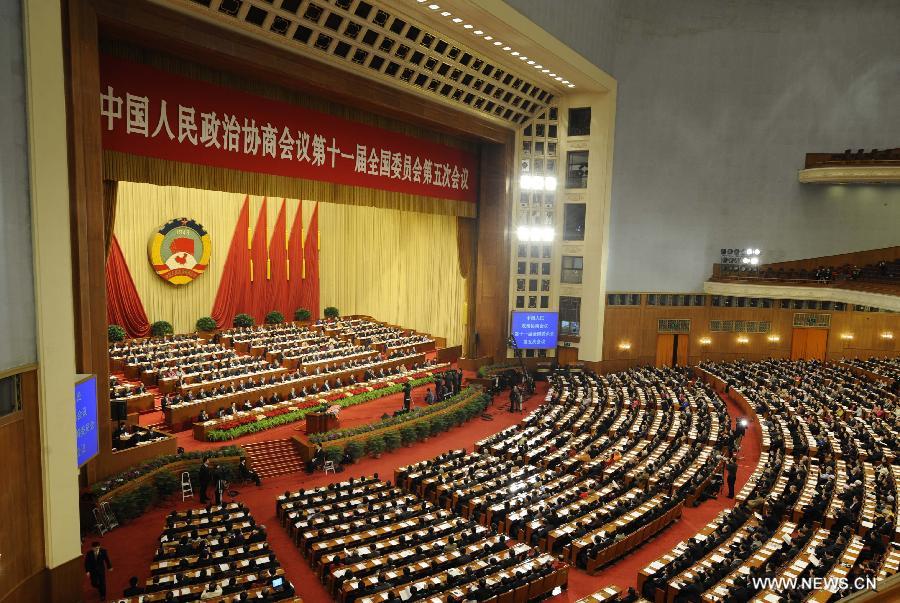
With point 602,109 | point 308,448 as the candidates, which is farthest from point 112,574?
point 602,109

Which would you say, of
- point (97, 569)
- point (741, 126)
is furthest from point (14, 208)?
point (741, 126)

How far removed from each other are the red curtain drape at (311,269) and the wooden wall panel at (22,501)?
1895 cm

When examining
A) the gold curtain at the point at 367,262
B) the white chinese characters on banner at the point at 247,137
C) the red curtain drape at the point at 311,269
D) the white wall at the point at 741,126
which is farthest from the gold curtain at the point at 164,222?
the white wall at the point at 741,126

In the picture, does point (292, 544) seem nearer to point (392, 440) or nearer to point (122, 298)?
point (392, 440)

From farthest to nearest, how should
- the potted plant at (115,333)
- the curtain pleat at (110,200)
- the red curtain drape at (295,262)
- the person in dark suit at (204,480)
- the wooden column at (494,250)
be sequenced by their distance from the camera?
the red curtain drape at (295,262)
the wooden column at (494,250)
the potted plant at (115,333)
the curtain pleat at (110,200)
the person in dark suit at (204,480)

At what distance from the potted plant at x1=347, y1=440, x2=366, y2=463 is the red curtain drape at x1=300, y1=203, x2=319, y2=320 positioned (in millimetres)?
13456

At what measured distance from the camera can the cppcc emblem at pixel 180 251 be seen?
22.1m

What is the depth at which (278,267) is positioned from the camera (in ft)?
85.0

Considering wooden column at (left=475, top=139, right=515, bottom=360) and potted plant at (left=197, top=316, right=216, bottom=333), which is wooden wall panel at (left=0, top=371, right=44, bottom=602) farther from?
wooden column at (left=475, top=139, right=515, bottom=360)

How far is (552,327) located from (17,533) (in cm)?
1904

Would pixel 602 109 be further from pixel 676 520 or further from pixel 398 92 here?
pixel 676 520

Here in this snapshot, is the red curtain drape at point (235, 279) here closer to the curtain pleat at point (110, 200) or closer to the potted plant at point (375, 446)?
the curtain pleat at point (110, 200)

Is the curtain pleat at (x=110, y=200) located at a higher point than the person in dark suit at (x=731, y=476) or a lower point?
higher

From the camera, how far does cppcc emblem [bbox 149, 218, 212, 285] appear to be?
22.1m
